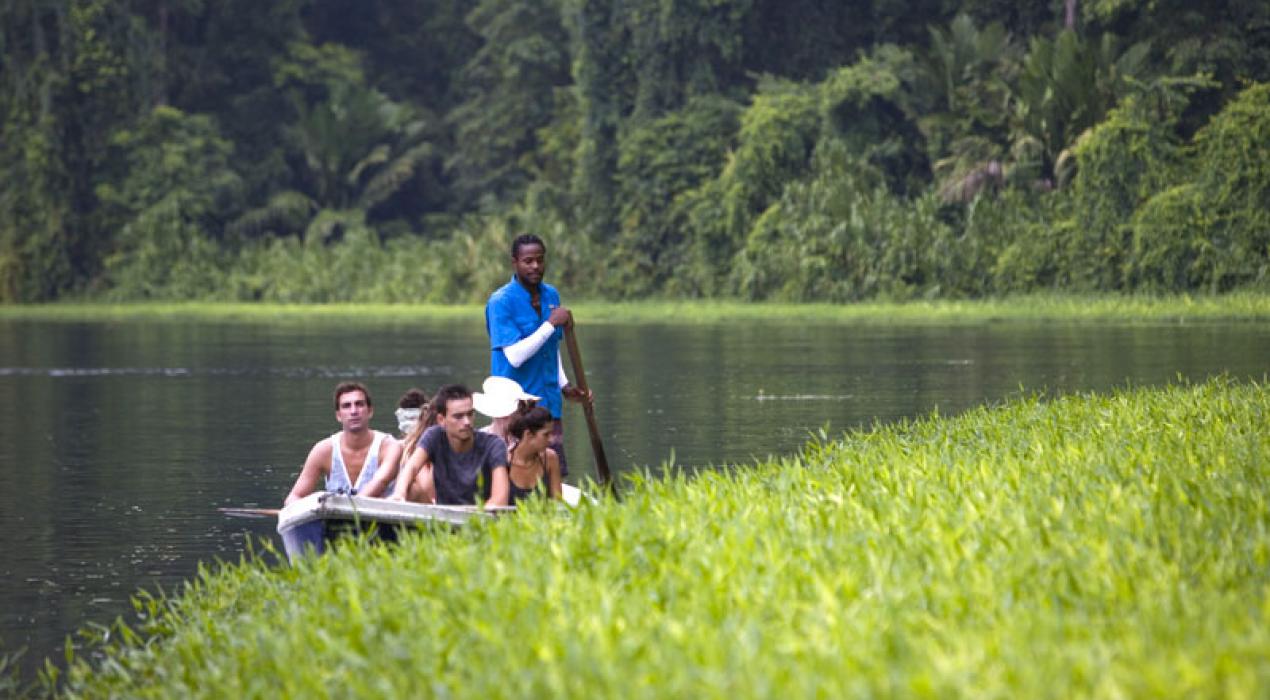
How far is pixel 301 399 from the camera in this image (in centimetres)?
2469

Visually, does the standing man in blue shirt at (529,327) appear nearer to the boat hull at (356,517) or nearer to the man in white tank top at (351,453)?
the man in white tank top at (351,453)

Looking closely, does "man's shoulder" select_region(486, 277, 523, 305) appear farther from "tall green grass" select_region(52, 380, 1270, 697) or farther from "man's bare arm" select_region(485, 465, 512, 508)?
"tall green grass" select_region(52, 380, 1270, 697)

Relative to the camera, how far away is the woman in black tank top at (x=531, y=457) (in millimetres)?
11086

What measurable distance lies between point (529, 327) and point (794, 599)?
4.03 meters

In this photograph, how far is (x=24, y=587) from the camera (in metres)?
11.1

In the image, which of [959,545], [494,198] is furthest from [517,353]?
[494,198]

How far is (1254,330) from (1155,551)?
27887 mm

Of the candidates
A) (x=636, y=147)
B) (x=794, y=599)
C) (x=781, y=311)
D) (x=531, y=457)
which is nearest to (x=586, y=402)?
(x=531, y=457)

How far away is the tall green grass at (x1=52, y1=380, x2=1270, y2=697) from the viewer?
6.54 m

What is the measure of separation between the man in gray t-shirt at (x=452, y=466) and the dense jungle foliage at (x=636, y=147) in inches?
1297

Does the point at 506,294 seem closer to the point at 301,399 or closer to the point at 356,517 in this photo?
the point at 356,517

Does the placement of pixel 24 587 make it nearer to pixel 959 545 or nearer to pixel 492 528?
pixel 492 528

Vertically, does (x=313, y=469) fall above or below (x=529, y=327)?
below

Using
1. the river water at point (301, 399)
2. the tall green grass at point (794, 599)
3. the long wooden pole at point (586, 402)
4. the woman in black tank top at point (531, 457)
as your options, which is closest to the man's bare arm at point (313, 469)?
the river water at point (301, 399)
